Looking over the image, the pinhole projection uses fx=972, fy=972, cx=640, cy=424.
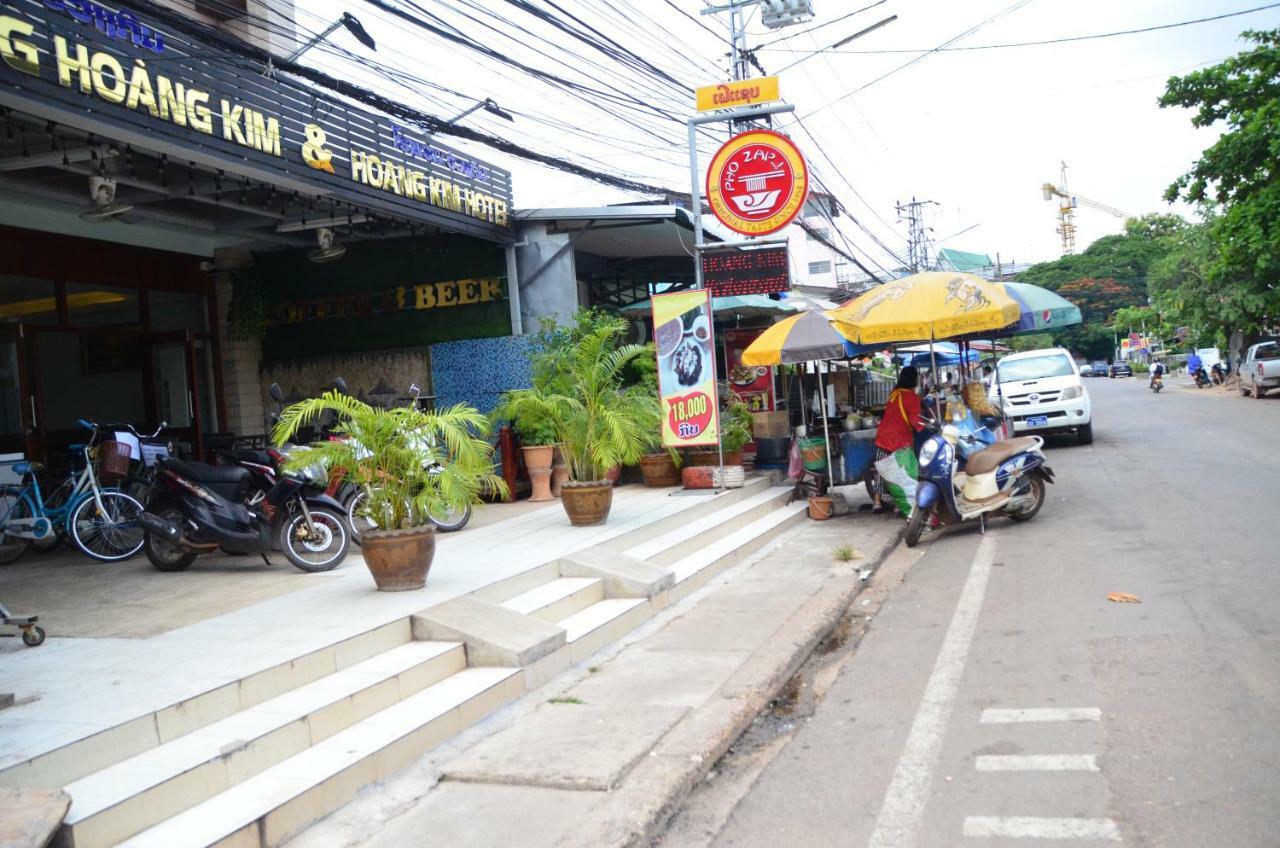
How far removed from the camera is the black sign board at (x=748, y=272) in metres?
12.4

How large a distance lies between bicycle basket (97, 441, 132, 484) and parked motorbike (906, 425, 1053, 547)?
737cm

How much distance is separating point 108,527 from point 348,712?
511 cm

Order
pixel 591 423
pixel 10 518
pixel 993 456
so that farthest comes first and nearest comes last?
pixel 993 456 → pixel 591 423 → pixel 10 518

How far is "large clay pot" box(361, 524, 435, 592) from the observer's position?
6.61 metres

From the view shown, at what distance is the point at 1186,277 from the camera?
3512cm

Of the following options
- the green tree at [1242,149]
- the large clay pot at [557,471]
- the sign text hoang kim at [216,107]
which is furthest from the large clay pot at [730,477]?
the green tree at [1242,149]

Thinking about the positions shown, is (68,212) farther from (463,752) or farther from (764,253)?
(463,752)

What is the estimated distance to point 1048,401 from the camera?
56.1 feet

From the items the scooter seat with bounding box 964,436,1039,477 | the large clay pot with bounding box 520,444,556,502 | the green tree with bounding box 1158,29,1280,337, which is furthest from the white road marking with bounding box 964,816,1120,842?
the green tree with bounding box 1158,29,1280,337

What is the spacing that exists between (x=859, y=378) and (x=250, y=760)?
18436 mm

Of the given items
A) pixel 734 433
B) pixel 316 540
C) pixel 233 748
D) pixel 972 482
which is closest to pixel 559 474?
pixel 734 433

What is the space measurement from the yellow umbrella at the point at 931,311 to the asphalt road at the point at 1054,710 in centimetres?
249

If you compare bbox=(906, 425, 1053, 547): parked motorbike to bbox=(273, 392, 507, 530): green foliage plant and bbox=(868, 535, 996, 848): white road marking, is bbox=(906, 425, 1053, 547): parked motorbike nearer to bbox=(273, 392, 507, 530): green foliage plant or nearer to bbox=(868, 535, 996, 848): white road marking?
bbox=(868, 535, 996, 848): white road marking

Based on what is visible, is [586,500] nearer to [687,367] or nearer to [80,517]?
[687,367]
